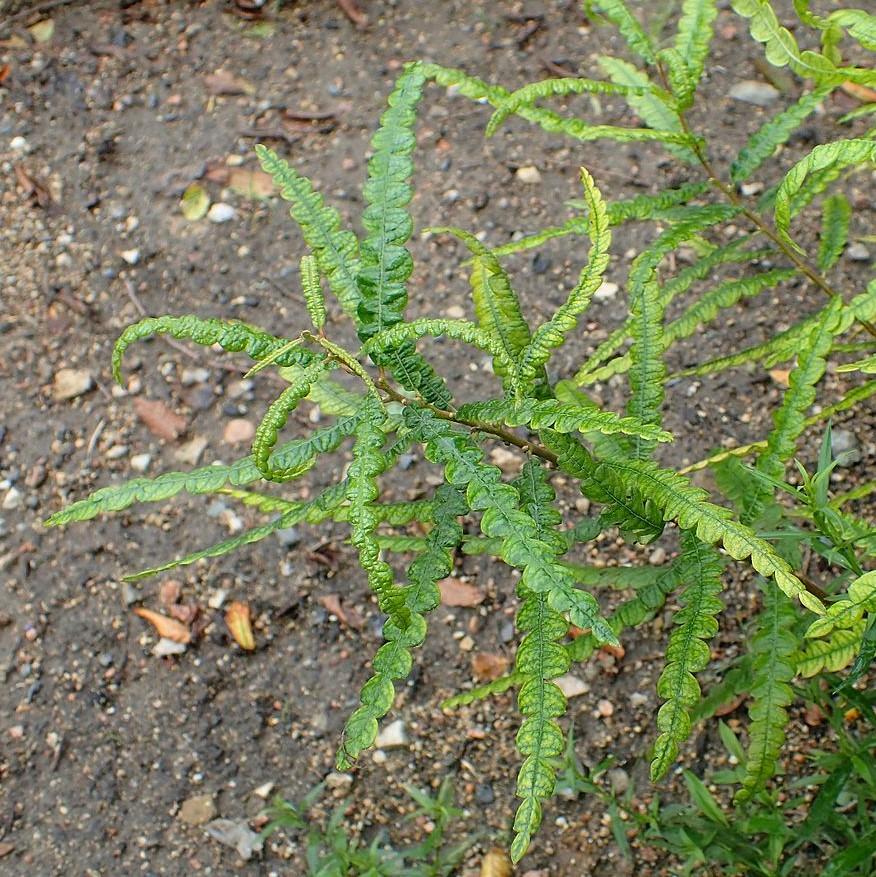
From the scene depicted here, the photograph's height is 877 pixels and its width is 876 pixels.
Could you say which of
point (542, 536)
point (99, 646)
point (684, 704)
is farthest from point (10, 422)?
point (684, 704)

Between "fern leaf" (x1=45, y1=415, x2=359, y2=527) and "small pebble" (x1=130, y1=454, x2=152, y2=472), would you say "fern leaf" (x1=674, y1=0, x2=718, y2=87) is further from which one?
"small pebble" (x1=130, y1=454, x2=152, y2=472)

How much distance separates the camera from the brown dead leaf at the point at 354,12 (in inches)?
139

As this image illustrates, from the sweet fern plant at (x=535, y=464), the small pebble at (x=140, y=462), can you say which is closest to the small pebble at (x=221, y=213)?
the small pebble at (x=140, y=462)

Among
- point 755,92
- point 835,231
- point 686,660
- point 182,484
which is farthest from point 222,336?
point 755,92

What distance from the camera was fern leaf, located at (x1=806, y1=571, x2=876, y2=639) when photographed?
4.57 feet

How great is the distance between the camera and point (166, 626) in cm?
258

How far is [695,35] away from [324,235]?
32.8 inches

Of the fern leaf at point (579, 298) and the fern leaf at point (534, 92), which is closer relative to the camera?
the fern leaf at point (579, 298)

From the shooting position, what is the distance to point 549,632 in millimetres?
1502

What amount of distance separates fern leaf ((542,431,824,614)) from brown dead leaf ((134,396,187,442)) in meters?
1.50

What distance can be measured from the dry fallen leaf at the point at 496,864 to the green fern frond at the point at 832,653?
0.85 m

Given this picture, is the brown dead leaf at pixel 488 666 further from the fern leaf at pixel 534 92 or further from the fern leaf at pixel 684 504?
the fern leaf at pixel 534 92

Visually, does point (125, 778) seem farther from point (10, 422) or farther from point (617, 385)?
point (617, 385)

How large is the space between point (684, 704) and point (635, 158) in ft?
6.72
